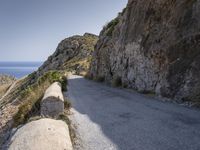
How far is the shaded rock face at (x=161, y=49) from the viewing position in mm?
16266

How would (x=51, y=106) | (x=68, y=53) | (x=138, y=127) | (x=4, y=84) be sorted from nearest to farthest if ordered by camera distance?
(x=138, y=127)
(x=51, y=106)
(x=68, y=53)
(x=4, y=84)

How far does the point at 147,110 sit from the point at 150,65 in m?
7.83

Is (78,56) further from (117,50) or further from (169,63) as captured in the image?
(169,63)

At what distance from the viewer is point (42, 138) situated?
7680 millimetres

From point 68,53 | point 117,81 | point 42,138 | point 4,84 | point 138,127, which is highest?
point 68,53

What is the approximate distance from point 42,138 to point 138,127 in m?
3.93

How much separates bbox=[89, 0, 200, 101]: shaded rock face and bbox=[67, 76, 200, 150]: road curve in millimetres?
2424

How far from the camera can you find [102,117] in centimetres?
1267

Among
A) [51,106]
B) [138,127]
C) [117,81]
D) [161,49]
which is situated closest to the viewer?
[138,127]

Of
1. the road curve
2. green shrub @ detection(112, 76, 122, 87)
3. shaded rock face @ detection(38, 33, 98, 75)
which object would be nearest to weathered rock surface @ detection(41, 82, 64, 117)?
the road curve

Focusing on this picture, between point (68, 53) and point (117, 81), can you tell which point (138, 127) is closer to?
point (117, 81)

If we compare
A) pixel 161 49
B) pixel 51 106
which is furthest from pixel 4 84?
pixel 51 106

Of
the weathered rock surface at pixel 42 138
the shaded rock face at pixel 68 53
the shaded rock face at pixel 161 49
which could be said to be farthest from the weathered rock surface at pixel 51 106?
the shaded rock face at pixel 68 53

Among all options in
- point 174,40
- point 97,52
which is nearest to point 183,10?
point 174,40
